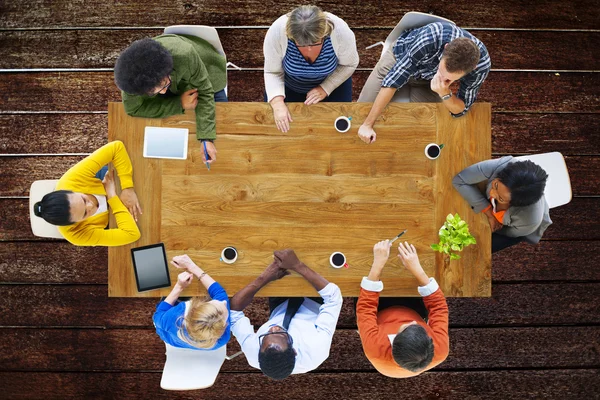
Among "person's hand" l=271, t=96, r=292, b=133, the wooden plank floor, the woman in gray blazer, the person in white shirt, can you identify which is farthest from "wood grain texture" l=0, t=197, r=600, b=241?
"person's hand" l=271, t=96, r=292, b=133

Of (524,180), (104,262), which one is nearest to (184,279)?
(104,262)

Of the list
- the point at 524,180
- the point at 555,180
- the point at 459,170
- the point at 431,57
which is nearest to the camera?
the point at 524,180

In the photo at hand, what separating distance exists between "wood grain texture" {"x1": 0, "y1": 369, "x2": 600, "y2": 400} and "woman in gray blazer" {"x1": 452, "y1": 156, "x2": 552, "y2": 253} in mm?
1323

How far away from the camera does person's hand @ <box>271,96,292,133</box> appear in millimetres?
2098

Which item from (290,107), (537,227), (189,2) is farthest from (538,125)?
(189,2)

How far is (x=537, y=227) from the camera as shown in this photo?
7.16 ft

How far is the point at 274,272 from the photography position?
6.77ft

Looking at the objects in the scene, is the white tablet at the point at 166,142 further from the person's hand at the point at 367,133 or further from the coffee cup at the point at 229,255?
the person's hand at the point at 367,133

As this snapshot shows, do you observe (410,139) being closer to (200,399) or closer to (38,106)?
(200,399)

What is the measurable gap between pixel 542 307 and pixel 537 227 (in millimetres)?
Result: 1104

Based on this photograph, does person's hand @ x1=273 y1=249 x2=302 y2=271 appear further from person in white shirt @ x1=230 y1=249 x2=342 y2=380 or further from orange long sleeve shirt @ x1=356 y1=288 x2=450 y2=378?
orange long sleeve shirt @ x1=356 y1=288 x2=450 y2=378

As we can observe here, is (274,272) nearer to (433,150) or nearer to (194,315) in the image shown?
(194,315)

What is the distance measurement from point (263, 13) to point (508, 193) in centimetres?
202

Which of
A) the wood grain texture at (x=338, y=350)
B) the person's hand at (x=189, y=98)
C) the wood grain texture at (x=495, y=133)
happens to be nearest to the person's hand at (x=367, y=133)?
the person's hand at (x=189, y=98)
